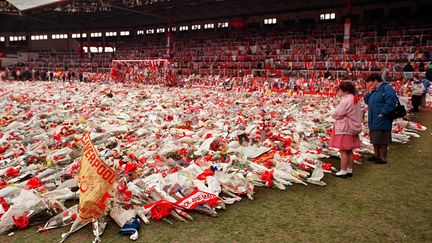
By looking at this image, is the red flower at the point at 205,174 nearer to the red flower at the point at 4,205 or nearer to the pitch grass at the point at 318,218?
the pitch grass at the point at 318,218

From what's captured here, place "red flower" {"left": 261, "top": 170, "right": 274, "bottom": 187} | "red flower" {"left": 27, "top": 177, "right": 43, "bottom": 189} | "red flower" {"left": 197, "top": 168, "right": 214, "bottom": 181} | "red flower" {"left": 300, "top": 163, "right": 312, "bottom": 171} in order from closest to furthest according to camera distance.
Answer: "red flower" {"left": 27, "top": 177, "right": 43, "bottom": 189} → "red flower" {"left": 197, "top": 168, "right": 214, "bottom": 181} → "red flower" {"left": 261, "top": 170, "right": 274, "bottom": 187} → "red flower" {"left": 300, "top": 163, "right": 312, "bottom": 171}

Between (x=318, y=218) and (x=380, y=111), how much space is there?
9.60ft

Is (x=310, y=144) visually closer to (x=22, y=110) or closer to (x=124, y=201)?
(x=124, y=201)

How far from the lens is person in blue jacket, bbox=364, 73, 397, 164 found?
585 centimetres

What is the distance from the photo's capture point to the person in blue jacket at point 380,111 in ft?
19.2

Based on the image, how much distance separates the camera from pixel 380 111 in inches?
233

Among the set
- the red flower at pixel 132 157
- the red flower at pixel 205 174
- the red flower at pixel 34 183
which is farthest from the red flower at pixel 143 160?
the red flower at pixel 34 183

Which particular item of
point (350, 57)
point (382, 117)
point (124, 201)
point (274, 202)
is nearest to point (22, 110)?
point (124, 201)

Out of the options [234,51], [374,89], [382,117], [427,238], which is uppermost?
[234,51]

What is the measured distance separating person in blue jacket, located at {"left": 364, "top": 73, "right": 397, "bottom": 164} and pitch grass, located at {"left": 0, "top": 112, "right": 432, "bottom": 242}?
823 mm

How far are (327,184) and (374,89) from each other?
2160 mm

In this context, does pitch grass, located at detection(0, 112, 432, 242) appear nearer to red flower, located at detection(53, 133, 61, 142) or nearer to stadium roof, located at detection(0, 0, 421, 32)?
red flower, located at detection(53, 133, 61, 142)

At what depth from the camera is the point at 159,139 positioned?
6.79 m

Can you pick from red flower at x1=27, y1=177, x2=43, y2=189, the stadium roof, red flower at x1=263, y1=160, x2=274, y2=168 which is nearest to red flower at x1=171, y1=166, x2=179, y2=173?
red flower at x1=263, y1=160, x2=274, y2=168
